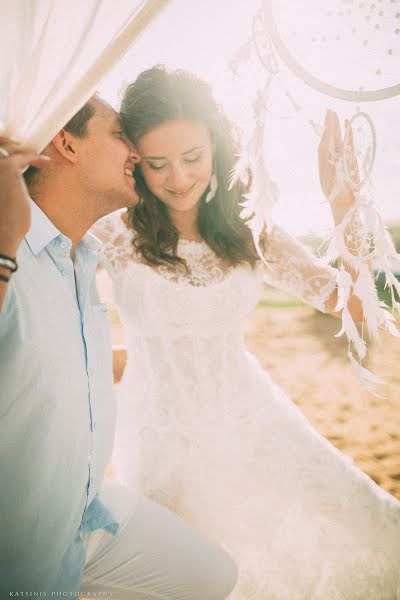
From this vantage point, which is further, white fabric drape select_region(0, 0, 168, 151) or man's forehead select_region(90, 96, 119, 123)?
man's forehead select_region(90, 96, 119, 123)

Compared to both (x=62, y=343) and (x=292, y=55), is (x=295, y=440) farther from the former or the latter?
(x=292, y=55)

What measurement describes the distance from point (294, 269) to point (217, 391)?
32.4 inches

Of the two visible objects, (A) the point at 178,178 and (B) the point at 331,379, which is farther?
(B) the point at 331,379

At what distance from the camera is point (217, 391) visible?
7.63 ft

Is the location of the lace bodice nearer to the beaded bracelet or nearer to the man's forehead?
the man's forehead

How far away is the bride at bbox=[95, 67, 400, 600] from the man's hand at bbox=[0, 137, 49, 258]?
1057mm

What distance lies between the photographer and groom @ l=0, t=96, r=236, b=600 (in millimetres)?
1398

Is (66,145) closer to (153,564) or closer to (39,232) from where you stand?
(39,232)

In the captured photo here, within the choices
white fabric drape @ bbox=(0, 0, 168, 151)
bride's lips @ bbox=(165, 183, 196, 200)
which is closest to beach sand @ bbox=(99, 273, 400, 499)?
bride's lips @ bbox=(165, 183, 196, 200)

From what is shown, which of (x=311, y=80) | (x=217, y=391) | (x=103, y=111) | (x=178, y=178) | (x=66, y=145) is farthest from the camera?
(x=217, y=391)

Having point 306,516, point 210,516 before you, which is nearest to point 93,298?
point 210,516

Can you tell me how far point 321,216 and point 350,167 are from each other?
194 mm

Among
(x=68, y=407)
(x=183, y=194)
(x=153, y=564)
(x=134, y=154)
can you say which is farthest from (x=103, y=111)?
(x=153, y=564)

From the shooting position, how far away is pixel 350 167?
4.96 feet
